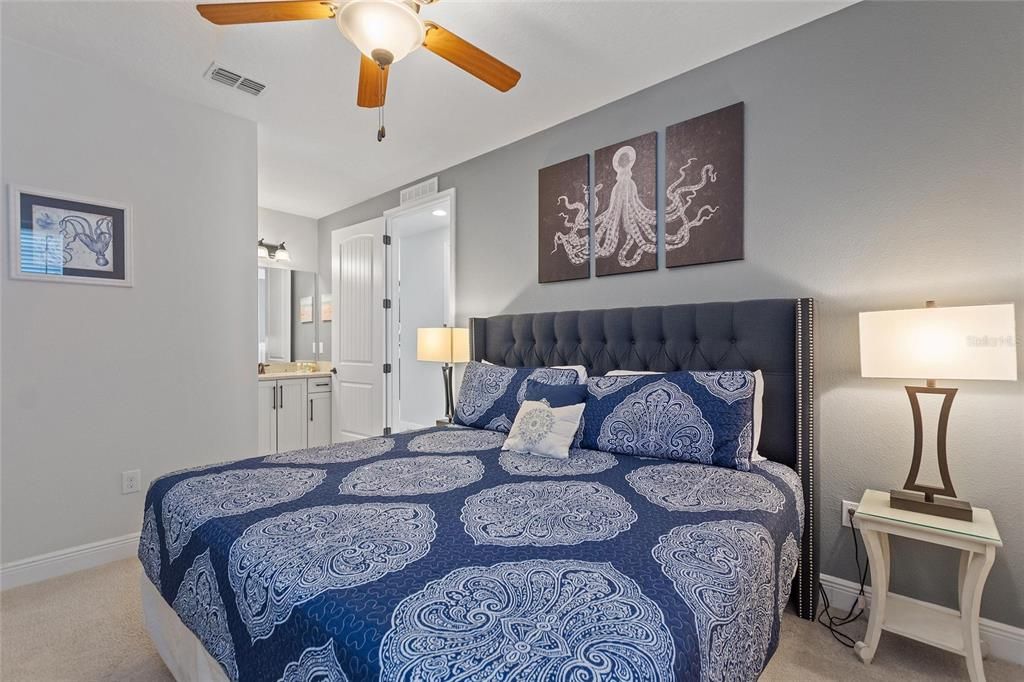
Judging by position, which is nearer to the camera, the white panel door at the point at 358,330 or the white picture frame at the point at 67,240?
the white picture frame at the point at 67,240

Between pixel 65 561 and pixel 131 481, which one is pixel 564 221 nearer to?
pixel 131 481

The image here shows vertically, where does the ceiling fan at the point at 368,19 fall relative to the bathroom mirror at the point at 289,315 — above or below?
above

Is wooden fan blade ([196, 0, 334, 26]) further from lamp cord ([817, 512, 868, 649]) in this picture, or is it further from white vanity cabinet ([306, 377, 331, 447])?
white vanity cabinet ([306, 377, 331, 447])

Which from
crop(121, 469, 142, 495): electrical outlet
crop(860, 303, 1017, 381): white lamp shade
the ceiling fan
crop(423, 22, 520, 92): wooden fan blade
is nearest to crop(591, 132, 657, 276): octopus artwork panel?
crop(423, 22, 520, 92): wooden fan blade

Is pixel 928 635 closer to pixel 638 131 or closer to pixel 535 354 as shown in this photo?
pixel 535 354

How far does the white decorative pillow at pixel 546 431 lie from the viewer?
2.08 metres

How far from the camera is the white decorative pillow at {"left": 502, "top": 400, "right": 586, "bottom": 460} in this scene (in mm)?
2082

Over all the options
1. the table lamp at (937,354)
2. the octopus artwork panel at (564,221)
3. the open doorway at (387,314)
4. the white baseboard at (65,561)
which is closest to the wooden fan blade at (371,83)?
the octopus artwork panel at (564,221)

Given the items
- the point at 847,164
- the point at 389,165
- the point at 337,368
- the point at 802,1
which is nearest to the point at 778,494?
the point at 847,164

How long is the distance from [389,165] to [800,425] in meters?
3.52

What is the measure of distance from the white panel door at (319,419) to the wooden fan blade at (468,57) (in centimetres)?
372

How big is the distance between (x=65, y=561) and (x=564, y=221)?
136 inches

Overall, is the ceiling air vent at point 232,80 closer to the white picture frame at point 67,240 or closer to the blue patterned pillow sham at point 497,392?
the white picture frame at point 67,240

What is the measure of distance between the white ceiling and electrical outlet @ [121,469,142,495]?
91.7 inches
